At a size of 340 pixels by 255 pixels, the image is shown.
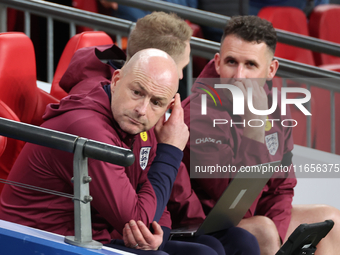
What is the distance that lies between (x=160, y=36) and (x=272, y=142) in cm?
69

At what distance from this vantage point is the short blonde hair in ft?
6.03

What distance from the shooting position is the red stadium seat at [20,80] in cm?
194

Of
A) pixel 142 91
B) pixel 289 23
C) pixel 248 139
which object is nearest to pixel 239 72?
pixel 248 139

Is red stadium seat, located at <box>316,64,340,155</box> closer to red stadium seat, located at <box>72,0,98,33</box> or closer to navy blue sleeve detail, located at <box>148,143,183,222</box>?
red stadium seat, located at <box>72,0,98,33</box>

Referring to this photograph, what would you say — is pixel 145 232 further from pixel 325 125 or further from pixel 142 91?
pixel 325 125

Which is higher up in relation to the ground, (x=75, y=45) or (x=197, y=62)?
(x=197, y=62)

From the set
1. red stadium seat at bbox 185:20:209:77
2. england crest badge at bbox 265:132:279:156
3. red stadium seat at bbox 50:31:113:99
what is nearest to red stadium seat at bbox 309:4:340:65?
red stadium seat at bbox 185:20:209:77

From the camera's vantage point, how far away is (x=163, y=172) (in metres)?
1.50

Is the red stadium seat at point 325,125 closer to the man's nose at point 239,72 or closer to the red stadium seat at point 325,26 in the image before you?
the red stadium seat at point 325,26

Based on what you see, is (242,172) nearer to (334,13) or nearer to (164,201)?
(164,201)

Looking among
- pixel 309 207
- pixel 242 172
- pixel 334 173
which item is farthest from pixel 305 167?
pixel 242 172

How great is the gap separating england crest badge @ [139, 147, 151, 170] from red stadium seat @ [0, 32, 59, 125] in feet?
2.08

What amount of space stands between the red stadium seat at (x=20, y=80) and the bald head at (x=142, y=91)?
0.61 metres

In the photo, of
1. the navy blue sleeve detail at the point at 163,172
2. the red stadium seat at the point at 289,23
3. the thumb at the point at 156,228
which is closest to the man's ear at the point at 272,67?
the navy blue sleeve detail at the point at 163,172
